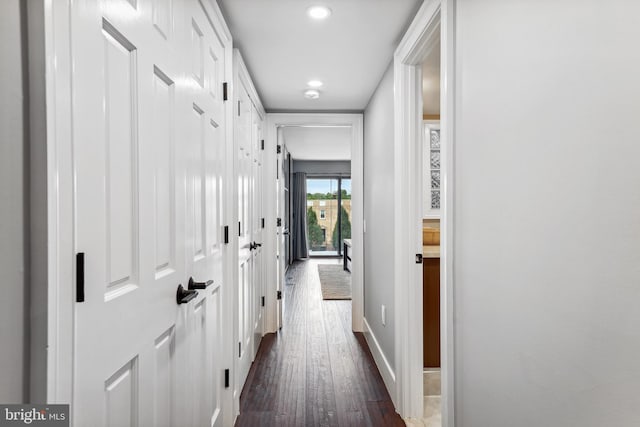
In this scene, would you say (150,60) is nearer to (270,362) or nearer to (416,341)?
(416,341)

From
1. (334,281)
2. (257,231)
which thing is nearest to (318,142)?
(334,281)

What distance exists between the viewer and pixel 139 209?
985 mm

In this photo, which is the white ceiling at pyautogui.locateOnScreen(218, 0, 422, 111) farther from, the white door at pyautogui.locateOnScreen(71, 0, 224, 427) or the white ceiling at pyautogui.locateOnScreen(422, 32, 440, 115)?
the white door at pyautogui.locateOnScreen(71, 0, 224, 427)

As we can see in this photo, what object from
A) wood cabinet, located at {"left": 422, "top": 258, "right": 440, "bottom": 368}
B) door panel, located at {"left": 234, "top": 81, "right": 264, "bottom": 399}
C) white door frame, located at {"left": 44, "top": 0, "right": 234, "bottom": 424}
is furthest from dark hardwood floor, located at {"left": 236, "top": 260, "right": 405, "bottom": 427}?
white door frame, located at {"left": 44, "top": 0, "right": 234, "bottom": 424}

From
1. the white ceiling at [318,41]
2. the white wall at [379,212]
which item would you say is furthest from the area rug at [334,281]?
the white ceiling at [318,41]

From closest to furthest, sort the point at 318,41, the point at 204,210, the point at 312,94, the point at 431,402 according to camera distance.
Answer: the point at 204,210 → the point at 318,41 → the point at 431,402 → the point at 312,94

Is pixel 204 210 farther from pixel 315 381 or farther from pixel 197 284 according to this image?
pixel 315 381

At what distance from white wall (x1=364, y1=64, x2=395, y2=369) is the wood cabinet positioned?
0.28 meters

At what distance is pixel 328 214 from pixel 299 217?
84 centimetres

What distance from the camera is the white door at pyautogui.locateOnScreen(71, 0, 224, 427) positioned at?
0.75 metres

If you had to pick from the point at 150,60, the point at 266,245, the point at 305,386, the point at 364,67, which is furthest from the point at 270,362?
the point at 150,60

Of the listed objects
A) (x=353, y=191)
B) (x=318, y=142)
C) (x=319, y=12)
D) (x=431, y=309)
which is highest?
(x=318, y=142)

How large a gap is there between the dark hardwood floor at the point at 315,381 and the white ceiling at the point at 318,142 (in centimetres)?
285

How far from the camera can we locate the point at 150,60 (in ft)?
3.43
